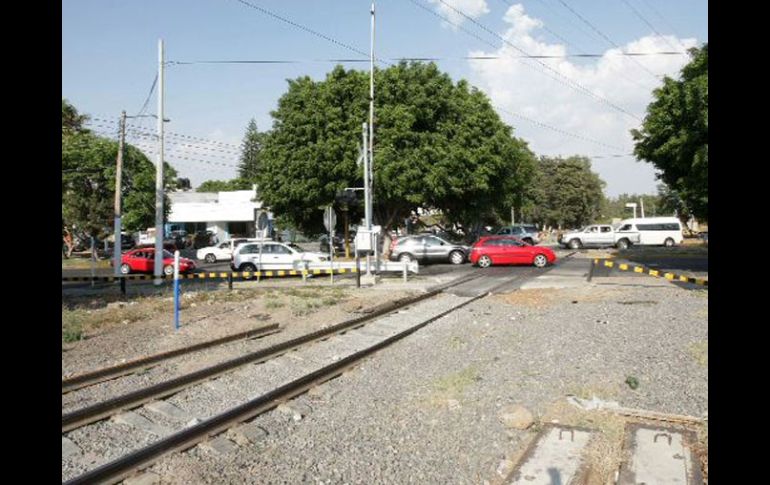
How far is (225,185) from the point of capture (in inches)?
4099

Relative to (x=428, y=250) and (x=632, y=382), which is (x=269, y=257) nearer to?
(x=428, y=250)

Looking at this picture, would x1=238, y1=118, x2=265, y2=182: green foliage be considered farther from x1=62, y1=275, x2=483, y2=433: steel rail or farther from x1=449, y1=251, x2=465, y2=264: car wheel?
x1=62, y1=275, x2=483, y2=433: steel rail

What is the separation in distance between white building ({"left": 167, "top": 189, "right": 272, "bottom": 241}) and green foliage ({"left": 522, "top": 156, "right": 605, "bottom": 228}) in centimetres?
3652

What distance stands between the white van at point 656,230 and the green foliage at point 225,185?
66.9m

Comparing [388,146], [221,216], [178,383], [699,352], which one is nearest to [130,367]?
[178,383]

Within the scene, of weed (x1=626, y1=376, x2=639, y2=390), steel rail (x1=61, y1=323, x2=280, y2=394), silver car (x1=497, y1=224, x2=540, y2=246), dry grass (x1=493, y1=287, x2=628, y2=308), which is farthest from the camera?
silver car (x1=497, y1=224, x2=540, y2=246)

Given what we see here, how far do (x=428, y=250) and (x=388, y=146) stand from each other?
555 centimetres

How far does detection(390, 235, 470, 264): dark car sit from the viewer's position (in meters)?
29.3

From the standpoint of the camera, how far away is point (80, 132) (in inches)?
1891

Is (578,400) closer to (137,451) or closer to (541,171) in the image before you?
(137,451)

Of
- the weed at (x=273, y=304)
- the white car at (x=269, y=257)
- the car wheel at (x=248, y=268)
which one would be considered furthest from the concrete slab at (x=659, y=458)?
the car wheel at (x=248, y=268)

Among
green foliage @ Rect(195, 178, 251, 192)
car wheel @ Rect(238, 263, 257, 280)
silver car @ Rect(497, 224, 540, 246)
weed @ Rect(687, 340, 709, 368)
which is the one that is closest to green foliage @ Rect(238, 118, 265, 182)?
green foliage @ Rect(195, 178, 251, 192)
